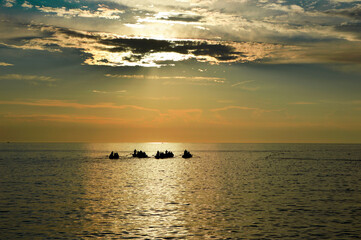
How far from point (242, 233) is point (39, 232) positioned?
16276mm

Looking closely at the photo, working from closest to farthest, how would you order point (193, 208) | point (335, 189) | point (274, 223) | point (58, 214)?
1. point (274, 223)
2. point (58, 214)
3. point (193, 208)
4. point (335, 189)

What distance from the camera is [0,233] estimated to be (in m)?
29.5

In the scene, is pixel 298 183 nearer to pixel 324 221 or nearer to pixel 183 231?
pixel 324 221

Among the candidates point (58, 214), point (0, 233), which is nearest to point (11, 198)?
point (58, 214)

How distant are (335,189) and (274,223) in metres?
29.0

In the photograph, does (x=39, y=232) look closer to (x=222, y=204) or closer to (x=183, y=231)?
(x=183, y=231)

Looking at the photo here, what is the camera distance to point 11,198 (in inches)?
1868

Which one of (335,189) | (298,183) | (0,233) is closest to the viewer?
(0,233)

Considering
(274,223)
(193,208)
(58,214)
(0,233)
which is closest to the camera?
(0,233)

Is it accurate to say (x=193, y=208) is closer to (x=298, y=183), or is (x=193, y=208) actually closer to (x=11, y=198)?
(x=11, y=198)

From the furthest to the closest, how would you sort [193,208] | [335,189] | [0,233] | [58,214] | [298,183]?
[298,183], [335,189], [193,208], [58,214], [0,233]

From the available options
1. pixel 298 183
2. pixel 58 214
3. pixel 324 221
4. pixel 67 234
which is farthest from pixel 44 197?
pixel 298 183

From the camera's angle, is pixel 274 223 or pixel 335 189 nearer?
pixel 274 223

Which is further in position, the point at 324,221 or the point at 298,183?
the point at 298,183
